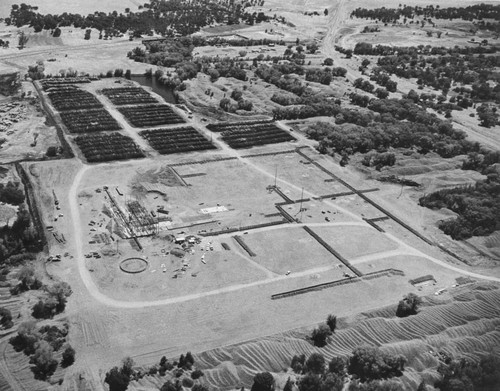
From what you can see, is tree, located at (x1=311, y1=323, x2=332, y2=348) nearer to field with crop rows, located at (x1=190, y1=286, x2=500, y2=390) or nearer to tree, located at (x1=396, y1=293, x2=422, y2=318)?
field with crop rows, located at (x1=190, y1=286, x2=500, y2=390)

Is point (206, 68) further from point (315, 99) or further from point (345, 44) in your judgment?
point (345, 44)

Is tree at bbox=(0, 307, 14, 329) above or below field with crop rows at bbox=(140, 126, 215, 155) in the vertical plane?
below

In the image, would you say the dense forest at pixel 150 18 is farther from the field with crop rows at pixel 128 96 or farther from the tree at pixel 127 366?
the tree at pixel 127 366

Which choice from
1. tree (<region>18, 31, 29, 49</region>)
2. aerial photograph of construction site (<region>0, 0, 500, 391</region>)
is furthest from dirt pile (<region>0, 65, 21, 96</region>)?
tree (<region>18, 31, 29, 49</region>)

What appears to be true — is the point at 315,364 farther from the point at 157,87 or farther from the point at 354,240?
the point at 157,87

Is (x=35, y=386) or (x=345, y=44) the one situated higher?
(x=345, y=44)

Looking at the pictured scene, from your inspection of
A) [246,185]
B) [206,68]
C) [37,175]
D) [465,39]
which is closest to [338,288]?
[246,185]
